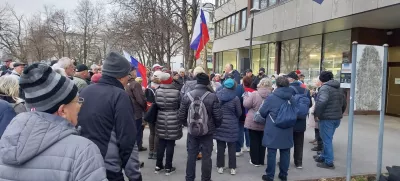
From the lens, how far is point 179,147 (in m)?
7.47

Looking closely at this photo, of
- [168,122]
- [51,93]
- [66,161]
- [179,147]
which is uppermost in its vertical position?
[51,93]

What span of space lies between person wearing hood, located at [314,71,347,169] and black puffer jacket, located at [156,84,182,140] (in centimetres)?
271

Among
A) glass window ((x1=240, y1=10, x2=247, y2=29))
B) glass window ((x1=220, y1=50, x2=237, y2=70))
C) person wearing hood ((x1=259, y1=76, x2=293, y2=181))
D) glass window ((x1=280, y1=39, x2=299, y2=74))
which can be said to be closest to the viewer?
person wearing hood ((x1=259, y1=76, x2=293, y2=181))

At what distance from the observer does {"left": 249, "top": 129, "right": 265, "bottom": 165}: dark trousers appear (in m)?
5.98

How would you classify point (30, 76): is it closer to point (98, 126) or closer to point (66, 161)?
point (66, 161)

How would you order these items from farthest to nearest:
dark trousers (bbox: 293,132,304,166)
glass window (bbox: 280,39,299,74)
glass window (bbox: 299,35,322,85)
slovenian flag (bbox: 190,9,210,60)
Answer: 1. glass window (bbox: 280,39,299,74)
2. glass window (bbox: 299,35,322,85)
3. slovenian flag (bbox: 190,9,210,60)
4. dark trousers (bbox: 293,132,304,166)

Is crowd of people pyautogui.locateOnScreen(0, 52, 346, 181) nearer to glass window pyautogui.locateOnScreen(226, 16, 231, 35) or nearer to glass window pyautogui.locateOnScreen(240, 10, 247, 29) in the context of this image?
glass window pyautogui.locateOnScreen(240, 10, 247, 29)

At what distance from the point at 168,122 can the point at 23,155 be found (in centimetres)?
396

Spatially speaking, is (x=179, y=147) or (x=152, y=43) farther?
(x=152, y=43)

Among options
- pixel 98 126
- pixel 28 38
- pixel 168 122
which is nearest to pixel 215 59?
pixel 28 38

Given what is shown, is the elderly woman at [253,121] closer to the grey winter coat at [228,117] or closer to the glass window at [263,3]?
the grey winter coat at [228,117]

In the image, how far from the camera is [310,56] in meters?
15.6

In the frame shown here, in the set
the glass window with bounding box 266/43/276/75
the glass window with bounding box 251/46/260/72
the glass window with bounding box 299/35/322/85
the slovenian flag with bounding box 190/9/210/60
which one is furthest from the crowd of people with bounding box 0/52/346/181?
the glass window with bounding box 251/46/260/72

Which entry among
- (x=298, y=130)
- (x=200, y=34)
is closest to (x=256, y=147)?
(x=298, y=130)
